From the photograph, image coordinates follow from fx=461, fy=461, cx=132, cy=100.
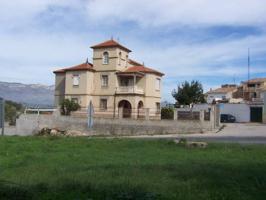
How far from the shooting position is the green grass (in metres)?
8.37

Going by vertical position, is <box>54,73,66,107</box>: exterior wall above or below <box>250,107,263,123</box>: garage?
above

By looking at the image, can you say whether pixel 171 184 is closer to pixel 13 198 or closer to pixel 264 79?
pixel 13 198

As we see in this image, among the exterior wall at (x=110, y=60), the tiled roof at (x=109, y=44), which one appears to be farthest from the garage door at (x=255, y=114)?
the tiled roof at (x=109, y=44)

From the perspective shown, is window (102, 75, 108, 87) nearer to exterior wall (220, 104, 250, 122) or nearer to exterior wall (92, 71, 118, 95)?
exterior wall (92, 71, 118, 95)

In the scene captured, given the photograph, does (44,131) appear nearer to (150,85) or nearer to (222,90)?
(150,85)

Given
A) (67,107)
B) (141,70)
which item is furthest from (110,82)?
(67,107)

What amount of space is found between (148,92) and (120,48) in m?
6.39

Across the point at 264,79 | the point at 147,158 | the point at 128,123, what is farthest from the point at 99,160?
the point at 264,79

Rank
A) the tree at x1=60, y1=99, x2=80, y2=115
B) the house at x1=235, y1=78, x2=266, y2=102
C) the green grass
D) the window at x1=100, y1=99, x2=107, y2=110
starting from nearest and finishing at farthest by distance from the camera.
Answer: the green grass, the tree at x1=60, y1=99, x2=80, y2=115, the window at x1=100, y1=99, x2=107, y2=110, the house at x1=235, y1=78, x2=266, y2=102

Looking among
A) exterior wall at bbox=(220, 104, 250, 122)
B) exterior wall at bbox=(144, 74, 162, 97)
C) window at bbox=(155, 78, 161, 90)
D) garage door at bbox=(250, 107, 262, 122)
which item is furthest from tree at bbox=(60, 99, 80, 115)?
garage door at bbox=(250, 107, 262, 122)

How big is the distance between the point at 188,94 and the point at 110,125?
105 ft

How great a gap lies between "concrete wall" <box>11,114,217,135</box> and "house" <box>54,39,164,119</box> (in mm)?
9009

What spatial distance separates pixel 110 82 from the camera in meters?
56.1

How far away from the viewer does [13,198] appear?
295 inches
